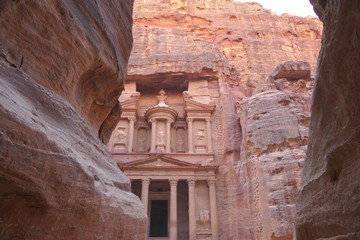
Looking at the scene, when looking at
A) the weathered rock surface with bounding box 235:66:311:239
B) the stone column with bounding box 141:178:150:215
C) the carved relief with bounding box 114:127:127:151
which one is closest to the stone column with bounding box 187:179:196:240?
the stone column with bounding box 141:178:150:215

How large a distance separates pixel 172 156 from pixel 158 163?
1513mm

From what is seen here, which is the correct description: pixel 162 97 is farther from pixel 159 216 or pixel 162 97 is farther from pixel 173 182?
pixel 159 216

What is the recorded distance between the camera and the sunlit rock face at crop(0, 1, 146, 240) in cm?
234

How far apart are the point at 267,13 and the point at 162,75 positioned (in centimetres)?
2330

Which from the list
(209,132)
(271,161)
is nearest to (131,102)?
(209,132)

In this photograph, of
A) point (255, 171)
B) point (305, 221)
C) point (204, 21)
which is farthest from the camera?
point (204, 21)

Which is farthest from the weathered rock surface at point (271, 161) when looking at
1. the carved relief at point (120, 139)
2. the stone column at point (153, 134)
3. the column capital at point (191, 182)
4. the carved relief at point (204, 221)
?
the carved relief at point (120, 139)

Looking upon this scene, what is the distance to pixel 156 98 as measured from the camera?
25906 mm

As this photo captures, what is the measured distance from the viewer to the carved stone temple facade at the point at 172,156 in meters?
18.9

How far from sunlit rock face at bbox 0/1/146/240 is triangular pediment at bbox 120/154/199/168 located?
14.6 metres

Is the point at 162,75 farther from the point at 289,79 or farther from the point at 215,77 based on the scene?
the point at 289,79

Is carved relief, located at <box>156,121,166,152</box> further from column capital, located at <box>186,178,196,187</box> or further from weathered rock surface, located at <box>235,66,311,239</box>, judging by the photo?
weathered rock surface, located at <box>235,66,311,239</box>

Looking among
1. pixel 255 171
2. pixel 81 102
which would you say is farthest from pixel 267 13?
pixel 81 102

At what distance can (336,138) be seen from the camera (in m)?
2.48
